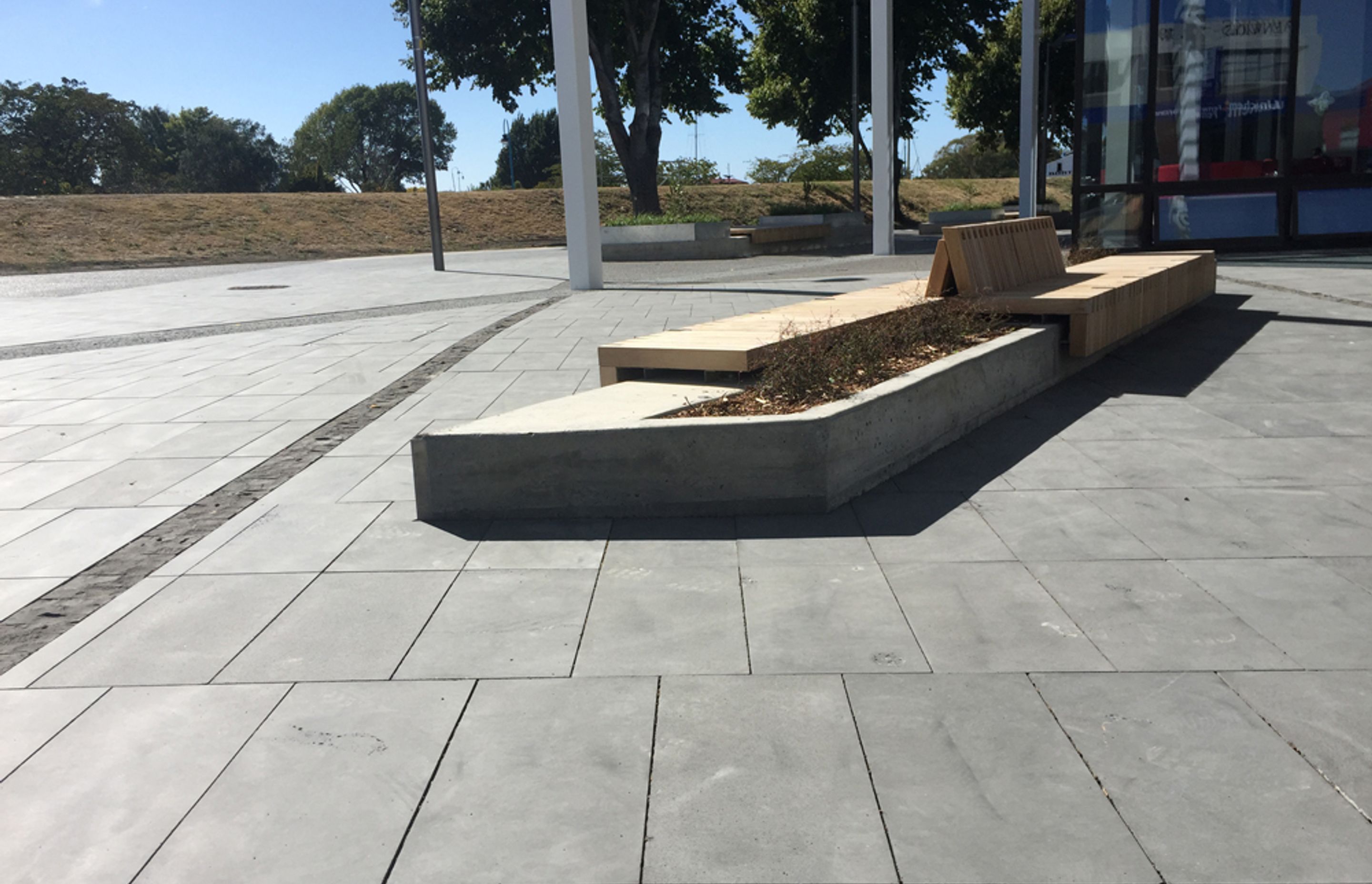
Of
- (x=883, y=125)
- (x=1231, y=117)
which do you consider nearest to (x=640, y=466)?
(x=1231, y=117)

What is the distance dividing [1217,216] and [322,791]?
1887 cm

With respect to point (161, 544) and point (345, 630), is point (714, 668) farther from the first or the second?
point (161, 544)

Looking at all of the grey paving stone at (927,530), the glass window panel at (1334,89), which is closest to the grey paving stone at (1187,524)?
the grey paving stone at (927,530)

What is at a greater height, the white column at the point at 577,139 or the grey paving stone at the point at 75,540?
the white column at the point at 577,139

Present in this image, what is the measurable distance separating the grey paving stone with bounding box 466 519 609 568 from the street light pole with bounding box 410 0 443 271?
19290 millimetres

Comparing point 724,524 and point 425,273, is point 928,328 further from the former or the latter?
point 425,273

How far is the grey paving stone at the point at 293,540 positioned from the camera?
15.8 feet

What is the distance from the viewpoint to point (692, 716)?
331 cm

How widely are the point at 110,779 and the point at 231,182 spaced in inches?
3679

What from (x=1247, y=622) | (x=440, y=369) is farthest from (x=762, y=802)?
(x=440, y=369)

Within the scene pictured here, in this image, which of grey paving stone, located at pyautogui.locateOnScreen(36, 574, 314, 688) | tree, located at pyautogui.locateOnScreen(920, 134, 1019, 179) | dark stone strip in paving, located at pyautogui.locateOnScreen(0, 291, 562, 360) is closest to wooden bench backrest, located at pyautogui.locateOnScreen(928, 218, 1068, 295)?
grey paving stone, located at pyautogui.locateOnScreen(36, 574, 314, 688)

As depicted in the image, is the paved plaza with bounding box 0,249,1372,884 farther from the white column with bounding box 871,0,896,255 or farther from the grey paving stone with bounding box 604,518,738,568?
the white column with bounding box 871,0,896,255

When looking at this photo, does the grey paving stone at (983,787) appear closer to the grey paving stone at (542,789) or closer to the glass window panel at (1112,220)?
the grey paving stone at (542,789)

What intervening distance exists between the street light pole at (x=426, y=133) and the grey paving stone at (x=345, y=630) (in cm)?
1987
